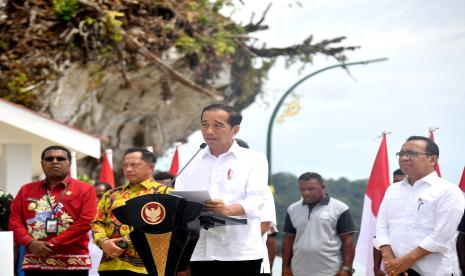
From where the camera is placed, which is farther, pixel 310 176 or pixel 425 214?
pixel 310 176

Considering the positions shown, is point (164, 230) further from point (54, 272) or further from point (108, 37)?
point (108, 37)

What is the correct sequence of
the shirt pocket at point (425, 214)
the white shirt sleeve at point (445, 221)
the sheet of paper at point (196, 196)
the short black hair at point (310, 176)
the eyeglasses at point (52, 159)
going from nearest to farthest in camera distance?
the sheet of paper at point (196, 196)
the white shirt sleeve at point (445, 221)
the shirt pocket at point (425, 214)
the eyeglasses at point (52, 159)
the short black hair at point (310, 176)

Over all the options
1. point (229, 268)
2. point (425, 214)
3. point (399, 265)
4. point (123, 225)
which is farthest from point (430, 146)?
point (123, 225)

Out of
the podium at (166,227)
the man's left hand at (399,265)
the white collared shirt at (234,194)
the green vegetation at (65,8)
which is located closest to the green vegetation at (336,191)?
the green vegetation at (65,8)

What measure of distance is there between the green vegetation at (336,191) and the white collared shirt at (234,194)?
1238 centimetres

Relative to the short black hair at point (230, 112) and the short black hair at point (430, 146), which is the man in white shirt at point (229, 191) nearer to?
the short black hair at point (230, 112)

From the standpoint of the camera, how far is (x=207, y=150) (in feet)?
21.8

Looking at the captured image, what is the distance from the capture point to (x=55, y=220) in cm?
852

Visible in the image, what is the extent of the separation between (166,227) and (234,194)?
548mm

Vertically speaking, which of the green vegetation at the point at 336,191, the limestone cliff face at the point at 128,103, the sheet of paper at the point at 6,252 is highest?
the limestone cliff face at the point at 128,103

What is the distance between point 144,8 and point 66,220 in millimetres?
12747

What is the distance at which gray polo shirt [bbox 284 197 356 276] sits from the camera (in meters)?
10.5

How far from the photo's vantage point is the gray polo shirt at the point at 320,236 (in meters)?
10.5

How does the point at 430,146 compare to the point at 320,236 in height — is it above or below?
above
